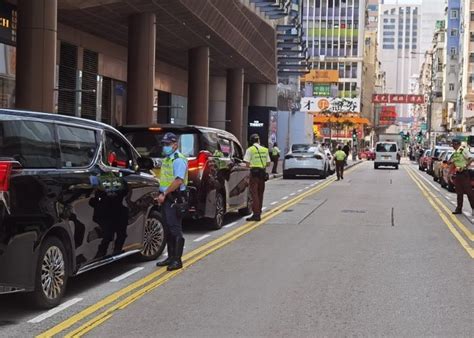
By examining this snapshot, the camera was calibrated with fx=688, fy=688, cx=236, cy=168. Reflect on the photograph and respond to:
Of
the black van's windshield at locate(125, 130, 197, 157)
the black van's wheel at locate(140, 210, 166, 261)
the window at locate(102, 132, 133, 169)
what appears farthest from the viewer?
the black van's windshield at locate(125, 130, 197, 157)

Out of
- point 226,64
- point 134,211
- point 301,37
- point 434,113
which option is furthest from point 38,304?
point 434,113

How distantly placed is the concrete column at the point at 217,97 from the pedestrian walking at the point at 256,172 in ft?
104

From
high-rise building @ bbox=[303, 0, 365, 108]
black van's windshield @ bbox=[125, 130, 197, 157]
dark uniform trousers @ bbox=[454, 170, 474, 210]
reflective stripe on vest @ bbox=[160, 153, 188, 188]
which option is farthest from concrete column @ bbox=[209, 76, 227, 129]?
high-rise building @ bbox=[303, 0, 365, 108]

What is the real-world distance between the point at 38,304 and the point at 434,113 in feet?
466

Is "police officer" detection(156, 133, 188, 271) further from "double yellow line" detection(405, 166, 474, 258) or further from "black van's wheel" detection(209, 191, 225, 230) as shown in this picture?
"double yellow line" detection(405, 166, 474, 258)

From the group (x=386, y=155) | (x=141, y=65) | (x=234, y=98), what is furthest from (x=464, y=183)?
(x=386, y=155)

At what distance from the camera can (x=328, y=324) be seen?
6.21 metres

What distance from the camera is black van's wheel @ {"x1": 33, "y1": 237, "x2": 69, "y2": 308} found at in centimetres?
634

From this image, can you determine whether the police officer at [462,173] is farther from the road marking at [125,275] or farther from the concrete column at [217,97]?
the concrete column at [217,97]

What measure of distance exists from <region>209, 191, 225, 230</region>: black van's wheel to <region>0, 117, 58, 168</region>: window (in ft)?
19.7

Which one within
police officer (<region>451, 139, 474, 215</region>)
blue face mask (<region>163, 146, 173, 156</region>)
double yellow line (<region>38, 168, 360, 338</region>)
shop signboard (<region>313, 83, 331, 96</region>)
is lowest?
double yellow line (<region>38, 168, 360, 338</region>)

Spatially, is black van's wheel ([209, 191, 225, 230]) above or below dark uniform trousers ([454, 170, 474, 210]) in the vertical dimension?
below

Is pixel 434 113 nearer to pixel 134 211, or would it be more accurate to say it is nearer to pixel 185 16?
pixel 185 16

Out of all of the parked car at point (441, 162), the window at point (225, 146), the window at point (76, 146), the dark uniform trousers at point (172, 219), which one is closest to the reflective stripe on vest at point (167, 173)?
the dark uniform trousers at point (172, 219)
